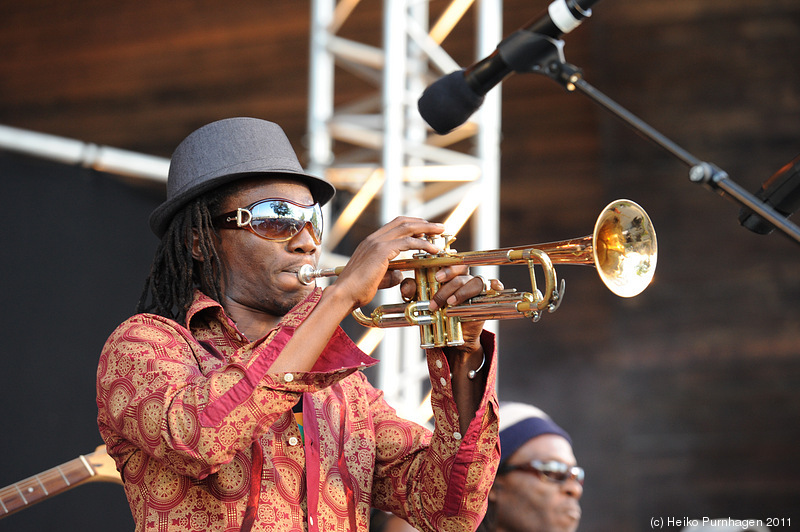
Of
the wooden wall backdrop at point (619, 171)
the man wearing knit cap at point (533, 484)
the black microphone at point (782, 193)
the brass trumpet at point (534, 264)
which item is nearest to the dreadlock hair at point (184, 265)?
the brass trumpet at point (534, 264)

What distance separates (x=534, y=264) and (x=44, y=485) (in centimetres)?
267

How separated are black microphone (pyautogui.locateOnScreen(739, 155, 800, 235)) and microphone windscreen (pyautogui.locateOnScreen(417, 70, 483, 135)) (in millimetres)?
790

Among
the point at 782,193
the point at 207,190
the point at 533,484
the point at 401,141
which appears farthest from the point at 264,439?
the point at 401,141

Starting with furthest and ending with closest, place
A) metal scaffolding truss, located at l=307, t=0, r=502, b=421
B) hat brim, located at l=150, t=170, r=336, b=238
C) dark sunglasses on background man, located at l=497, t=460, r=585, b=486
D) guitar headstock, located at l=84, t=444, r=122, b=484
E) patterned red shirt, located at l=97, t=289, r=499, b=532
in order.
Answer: metal scaffolding truss, located at l=307, t=0, r=502, b=421, dark sunglasses on background man, located at l=497, t=460, r=585, b=486, guitar headstock, located at l=84, t=444, r=122, b=484, hat brim, located at l=150, t=170, r=336, b=238, patterned red shirt, located at l=97, t=289, r=499, b=532

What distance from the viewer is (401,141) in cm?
509

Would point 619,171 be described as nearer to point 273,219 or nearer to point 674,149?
point 273,219

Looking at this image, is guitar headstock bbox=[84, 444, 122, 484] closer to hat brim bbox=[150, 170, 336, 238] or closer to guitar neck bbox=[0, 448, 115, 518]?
guitar neck bbox=[0, 448, 115, 518]

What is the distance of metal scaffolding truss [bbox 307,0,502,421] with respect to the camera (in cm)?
508

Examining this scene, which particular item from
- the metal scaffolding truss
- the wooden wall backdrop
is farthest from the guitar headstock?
the metal scaffolding truss

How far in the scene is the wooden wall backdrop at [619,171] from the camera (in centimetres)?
748

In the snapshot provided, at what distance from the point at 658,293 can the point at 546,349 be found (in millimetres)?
1301

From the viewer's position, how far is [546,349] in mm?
8742

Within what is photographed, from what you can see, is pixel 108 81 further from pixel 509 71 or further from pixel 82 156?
pixel 509 71

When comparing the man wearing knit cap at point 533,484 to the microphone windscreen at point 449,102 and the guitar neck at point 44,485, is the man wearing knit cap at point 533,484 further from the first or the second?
the microphone windscreen at point 449,102
